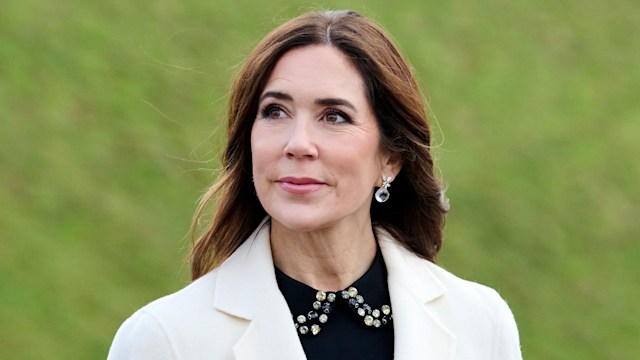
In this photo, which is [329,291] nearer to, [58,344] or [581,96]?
[58,344]

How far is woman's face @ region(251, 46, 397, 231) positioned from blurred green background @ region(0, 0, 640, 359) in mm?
4361

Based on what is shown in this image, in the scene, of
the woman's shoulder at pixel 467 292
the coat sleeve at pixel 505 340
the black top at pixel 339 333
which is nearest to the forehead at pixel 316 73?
the black top at pixel 339 333

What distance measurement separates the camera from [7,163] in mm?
10047

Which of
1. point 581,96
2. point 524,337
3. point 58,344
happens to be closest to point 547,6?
point 581,96

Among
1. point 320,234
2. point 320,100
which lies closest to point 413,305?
point 320,234

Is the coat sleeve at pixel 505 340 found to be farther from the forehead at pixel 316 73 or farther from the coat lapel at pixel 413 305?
the forehead at pixel 316 73

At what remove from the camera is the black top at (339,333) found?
15.2ft

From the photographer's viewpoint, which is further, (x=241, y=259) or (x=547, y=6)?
(x=547, y=6)

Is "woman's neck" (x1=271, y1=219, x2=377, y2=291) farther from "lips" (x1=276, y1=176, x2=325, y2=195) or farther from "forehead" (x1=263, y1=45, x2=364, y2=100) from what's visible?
"forehead" (x1=263, y1=45, x2=364, y2=100)

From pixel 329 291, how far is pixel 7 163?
570 centimetres

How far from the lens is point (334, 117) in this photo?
15.0 feet

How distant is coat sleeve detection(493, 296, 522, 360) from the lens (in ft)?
16.1

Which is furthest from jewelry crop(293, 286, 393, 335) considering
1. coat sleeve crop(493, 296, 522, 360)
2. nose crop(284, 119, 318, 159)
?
nose crop(284, 119, 318, 159)

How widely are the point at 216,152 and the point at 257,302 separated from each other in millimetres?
4414
